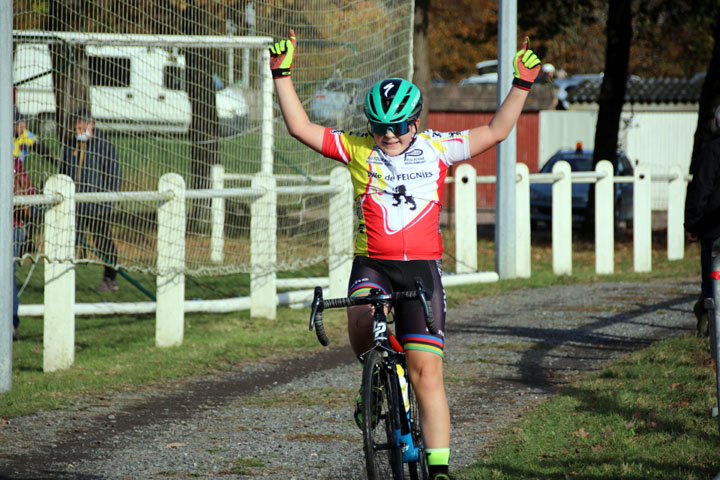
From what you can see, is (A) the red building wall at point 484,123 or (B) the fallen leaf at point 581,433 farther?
(A) the red building wall at point 484,123

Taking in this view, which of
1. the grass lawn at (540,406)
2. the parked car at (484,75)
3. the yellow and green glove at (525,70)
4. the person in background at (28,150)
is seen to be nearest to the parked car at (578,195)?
the grass lawn at (540,406)

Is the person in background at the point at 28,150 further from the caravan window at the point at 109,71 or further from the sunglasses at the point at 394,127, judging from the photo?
the sunglasses at the point at 394,127

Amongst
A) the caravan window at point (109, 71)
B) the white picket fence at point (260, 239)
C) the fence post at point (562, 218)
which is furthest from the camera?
the fence post at point (562, 218)

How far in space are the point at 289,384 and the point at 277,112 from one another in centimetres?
412

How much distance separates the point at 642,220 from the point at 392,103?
35.8 ft

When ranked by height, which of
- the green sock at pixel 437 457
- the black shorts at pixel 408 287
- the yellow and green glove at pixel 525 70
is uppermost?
the yellow and green glove at pixel 525 70

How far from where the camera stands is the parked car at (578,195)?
21875 millimetres

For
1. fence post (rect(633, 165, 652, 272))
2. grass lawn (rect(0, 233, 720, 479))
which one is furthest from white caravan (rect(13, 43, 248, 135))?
fence post (rect(633, 165, 652, 272))

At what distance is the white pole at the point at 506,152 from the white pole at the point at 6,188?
23.0 ft

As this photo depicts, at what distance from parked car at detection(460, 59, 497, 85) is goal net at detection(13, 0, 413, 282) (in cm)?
2285

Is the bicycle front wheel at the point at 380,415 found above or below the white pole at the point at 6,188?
below

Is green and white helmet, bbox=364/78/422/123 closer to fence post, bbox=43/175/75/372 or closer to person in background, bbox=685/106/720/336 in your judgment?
person in background, bbox=685/106/720/336

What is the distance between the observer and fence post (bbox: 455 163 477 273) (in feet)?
43.0

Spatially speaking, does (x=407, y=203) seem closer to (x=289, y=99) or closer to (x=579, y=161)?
(x=289, y=99)
